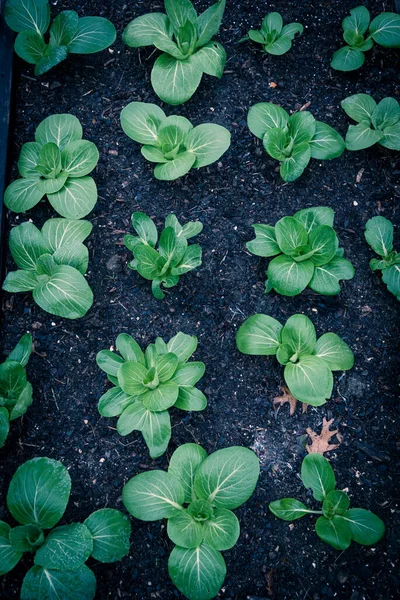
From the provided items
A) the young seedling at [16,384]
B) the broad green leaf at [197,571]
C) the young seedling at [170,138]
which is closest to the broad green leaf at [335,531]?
the broad green leaf at [197,571]

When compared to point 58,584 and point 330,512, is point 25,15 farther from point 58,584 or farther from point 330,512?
point 330,512

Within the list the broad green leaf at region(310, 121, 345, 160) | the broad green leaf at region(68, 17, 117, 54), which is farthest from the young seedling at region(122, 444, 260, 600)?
the broad green leaf at region(68, 17, 117, 54)

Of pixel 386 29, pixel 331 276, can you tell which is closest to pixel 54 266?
pixel 331 276

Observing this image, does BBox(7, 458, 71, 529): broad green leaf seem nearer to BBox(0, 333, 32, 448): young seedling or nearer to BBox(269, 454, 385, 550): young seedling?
BBox(0, 333, 32, 448): young seedling

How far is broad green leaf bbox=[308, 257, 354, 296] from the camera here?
8.27ft

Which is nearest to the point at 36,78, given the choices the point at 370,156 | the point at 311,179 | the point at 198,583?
the point at 311,179

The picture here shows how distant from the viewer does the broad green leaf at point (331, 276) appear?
2.52 m

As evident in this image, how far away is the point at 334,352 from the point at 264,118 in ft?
4.46

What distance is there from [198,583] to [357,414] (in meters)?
1.09

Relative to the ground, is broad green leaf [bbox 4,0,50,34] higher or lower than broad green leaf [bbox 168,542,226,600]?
higher

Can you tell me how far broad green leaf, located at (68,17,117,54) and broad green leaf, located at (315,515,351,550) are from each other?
2.73 meters

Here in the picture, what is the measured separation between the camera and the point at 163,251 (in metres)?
2.51

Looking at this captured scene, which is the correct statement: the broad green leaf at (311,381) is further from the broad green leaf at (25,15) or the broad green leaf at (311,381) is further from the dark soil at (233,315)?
the broad green leaf at (25,15)

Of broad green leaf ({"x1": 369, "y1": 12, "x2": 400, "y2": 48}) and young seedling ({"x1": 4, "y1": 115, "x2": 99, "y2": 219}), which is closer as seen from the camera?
young seedling ({"x1": 4, "y1": 115, "x2": 99, "y2": 219})
